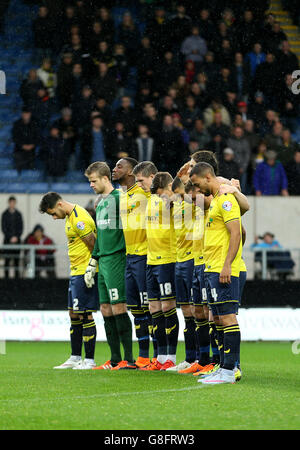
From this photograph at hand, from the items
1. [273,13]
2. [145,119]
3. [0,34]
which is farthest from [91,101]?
[273,13]

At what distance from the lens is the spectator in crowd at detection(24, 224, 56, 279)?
49.1 feet

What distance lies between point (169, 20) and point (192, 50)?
0.89 meters

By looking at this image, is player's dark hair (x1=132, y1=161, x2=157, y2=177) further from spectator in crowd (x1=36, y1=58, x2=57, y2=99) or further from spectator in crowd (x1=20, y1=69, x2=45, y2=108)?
spectator in crowd (x1=36, y1=58, x2=57, y2=99)

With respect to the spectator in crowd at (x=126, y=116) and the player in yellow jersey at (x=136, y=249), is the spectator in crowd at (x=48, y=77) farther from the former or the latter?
the player in yellow jersey at (x=136, y=249)

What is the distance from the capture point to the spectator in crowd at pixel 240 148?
16.6 meters

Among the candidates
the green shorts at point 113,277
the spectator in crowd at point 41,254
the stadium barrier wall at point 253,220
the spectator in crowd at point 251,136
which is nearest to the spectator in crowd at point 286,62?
the spectator in crowd at point 251,136

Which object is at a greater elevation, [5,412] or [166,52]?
[166,52]

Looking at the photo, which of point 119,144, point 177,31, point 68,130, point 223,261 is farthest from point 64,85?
point 223,261

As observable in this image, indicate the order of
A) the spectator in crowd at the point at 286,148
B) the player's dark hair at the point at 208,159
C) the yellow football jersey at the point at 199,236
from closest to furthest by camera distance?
the player's dark hair at the point at 208,159
the yellow football jersey at the point at 199,236
the spectator in crowd at the point at 286,148

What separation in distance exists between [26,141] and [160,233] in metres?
8.06

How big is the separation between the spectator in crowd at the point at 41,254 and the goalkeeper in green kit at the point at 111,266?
18.4 ft

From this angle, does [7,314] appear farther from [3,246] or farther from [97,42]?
[97,42]

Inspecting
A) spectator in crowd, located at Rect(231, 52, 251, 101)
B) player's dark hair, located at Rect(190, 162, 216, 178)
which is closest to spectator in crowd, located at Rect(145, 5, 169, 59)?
spectator in crowd, located at Rect(231, 52, 251, 101)

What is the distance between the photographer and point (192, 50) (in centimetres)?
1889
